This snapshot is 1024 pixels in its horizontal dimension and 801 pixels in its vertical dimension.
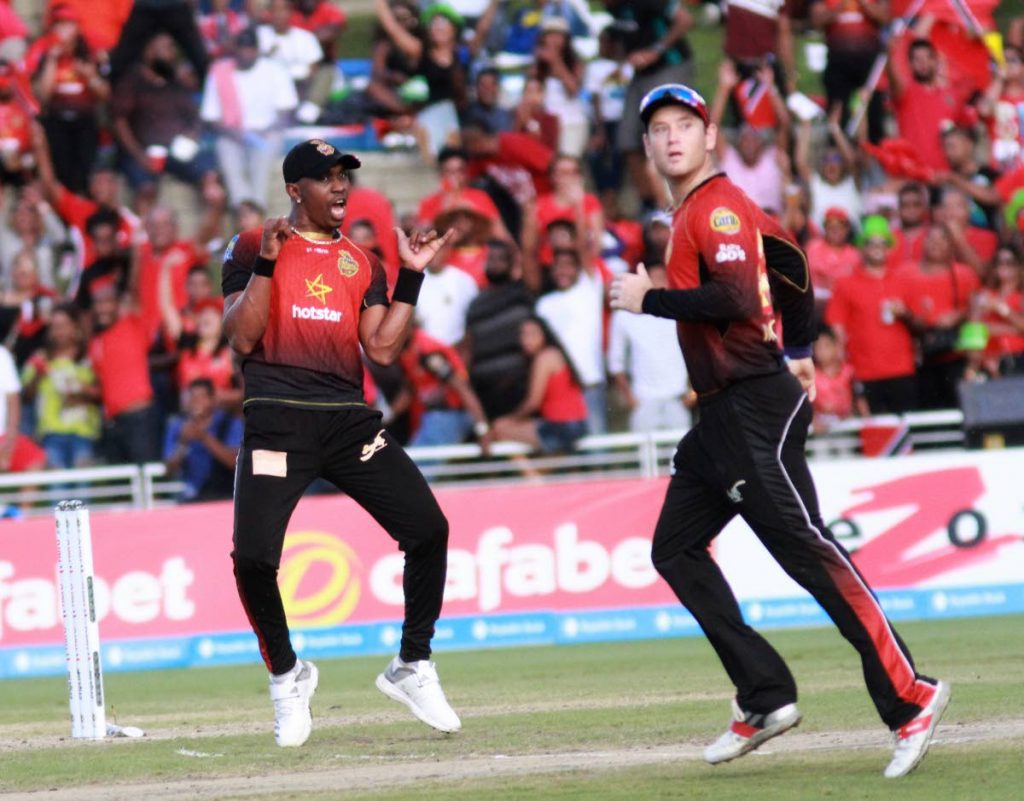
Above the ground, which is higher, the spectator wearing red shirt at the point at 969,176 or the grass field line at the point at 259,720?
the spectator wearing red shirt at the point at 969,176

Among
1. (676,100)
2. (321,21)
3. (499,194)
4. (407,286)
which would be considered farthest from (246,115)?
(676,100)

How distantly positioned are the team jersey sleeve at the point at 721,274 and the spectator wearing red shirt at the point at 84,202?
1074 cm

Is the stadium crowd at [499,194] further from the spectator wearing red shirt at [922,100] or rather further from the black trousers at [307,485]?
the black trousers at [307,485]

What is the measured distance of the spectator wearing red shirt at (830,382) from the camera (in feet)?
51.7

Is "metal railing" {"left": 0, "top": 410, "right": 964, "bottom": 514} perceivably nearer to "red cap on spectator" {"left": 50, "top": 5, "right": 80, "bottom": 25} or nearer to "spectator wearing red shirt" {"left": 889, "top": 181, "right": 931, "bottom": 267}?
"spectator wearing red shirt" {"left": 889, "top": 181, "right": 931, "bottom": 267}

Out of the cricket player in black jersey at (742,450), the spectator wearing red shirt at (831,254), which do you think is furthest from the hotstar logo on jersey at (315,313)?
the spectator wearing red shirt at (831,254)

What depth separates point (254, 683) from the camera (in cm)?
1266

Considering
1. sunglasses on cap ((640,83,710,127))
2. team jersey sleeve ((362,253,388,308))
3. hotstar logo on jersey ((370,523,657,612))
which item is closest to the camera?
sunglasses on cap ((640,83,710,127))

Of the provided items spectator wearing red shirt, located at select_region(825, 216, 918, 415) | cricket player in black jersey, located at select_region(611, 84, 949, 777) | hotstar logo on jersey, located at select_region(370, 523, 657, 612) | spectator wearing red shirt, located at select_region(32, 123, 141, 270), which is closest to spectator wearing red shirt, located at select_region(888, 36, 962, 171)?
spectator wearing red shirt, located at select_region(825, 216, 918, 415)

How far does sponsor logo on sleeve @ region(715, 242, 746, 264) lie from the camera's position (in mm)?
6984

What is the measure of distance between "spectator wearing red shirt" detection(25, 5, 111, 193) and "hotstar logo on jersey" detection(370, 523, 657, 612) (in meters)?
5.41

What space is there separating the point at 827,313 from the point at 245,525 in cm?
906

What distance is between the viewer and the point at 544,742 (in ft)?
27.3

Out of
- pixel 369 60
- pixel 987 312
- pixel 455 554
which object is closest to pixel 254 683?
pixel 455 554
